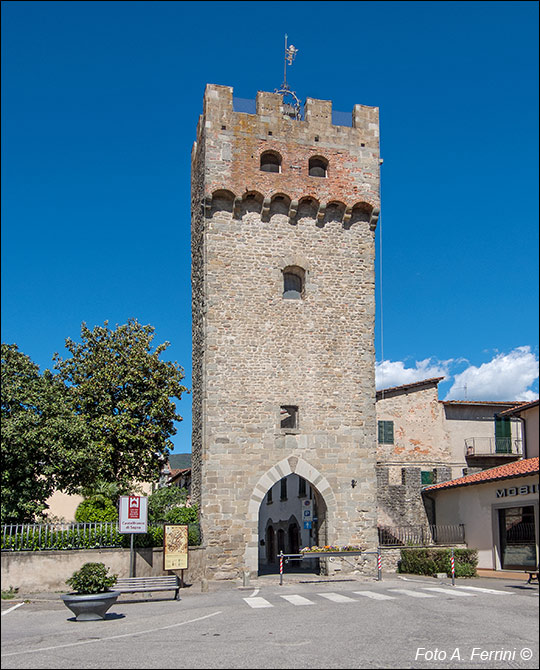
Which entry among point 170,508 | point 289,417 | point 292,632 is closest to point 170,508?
point 170,508

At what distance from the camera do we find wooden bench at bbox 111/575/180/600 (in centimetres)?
1773

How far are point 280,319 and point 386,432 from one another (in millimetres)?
11058

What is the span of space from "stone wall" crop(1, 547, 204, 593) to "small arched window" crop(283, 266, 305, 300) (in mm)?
10400

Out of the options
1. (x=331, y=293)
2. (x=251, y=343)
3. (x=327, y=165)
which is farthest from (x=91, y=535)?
(x=327, y=165)

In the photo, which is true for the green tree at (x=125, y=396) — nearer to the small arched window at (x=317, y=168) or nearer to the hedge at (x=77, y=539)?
the hedge at (x=77, y=539)

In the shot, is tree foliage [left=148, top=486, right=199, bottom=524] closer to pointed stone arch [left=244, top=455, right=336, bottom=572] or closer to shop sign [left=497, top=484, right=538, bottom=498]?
pointed stone arch [left=244, top=455, right=336, bottom=572]

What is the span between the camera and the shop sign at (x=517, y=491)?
23.8 meters

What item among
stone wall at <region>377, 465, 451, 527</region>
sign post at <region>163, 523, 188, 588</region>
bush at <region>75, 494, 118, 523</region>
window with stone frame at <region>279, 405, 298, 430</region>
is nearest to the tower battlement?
window with stone frame at <region>279, 405, 298, 430</region>

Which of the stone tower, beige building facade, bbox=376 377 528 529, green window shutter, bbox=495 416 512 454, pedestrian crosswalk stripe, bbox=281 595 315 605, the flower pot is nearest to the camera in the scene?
the flower pot

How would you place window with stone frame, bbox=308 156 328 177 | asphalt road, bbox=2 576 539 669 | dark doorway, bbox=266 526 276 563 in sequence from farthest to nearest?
dark doorway, bbox=266 526 276 563, window with stone frame, bbox=308 156 328 177, asphalt road, bbox=2 576 539 669

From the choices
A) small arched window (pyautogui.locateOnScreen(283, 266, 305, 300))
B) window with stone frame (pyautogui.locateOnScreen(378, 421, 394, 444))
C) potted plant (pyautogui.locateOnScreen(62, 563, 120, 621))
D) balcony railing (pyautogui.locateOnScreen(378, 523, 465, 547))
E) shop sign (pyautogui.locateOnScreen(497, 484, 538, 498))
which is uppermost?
small arched window (pyautogui.locateOnScreen(283, 266, 305, 300))

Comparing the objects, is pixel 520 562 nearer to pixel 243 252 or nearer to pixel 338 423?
pixel 338 423

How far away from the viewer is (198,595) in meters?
20.8

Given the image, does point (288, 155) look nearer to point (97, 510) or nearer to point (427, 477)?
point (97, 510)
